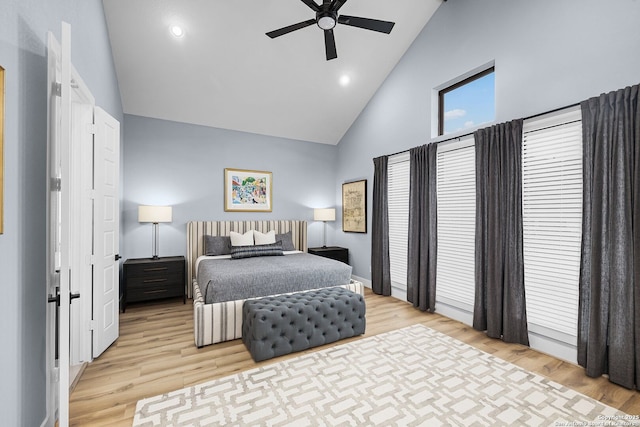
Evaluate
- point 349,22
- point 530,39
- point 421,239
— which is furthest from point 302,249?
point 530,39

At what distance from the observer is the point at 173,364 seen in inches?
103

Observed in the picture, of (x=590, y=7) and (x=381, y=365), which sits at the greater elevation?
(x=590, y=7)

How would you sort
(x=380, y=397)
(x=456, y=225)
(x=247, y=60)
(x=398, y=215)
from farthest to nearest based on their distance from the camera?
(x=398, y=215) → (x=247, y=60) → (x=456, y=225) → (x=380, y=397)

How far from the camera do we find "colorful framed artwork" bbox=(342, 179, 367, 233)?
5324 millimetres

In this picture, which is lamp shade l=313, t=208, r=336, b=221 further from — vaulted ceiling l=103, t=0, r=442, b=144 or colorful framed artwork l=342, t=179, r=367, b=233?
vaulted ceiling l=103, t=0, r=442, b=144

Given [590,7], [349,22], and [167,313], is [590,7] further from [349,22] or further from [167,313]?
[167,313]

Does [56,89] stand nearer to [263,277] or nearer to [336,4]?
[336,4]

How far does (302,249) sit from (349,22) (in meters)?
4.00

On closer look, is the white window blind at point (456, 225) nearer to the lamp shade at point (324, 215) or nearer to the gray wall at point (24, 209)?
the lamp shade at point (324, 215)

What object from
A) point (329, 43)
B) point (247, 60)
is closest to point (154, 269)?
point (247, 60)

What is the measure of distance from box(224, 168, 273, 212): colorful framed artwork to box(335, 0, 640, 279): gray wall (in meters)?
2.17

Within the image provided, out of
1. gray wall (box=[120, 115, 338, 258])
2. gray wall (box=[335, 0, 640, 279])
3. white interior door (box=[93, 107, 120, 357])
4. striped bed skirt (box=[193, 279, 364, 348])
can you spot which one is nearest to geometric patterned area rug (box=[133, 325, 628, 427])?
striped bed skirt (box=[193, 279, 364, 348])

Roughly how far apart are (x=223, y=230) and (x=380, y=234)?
2772mm

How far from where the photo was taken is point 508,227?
300cm
